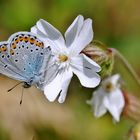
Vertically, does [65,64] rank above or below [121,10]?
above

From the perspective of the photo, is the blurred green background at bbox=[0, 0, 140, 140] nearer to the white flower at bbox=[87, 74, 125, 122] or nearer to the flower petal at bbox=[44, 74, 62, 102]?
the white flower at bbox=[87, 74, 125, 122]

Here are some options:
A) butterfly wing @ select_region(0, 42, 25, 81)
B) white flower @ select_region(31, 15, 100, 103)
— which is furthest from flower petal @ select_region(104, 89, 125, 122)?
butterfly wing @ select_region(0, 42, 25, 81)

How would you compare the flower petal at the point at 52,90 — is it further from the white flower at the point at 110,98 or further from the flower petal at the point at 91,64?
the white flower at the point at 110,98

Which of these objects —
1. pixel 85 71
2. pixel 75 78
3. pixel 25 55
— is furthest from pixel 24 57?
pixel 75 78

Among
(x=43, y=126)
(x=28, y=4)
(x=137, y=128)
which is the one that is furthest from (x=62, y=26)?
(x=137, y=128)

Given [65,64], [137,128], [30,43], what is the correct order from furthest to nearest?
[137,128]
[65,64]
[30,43]

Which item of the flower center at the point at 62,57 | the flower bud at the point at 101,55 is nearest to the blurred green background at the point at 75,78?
the flower bud at the point at 101,55

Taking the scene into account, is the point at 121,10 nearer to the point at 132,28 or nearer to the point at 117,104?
the point at 132,28
